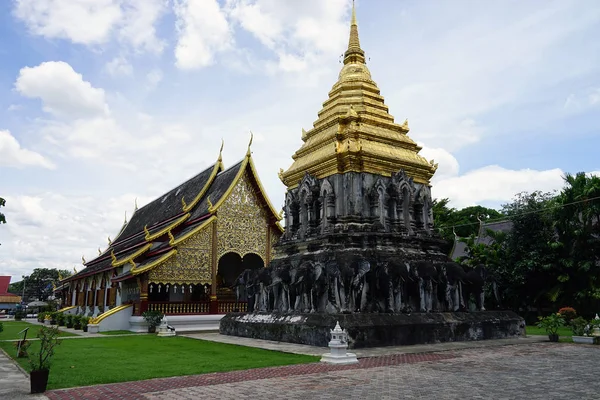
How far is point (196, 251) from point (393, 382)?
12369mm

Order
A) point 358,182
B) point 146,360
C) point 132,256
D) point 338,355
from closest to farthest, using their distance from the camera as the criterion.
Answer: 1. point 338,355
2. point 146,360
3. point 358,182
4. point 132,256

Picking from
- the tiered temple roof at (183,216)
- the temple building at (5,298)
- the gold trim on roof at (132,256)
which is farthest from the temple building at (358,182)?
the temple building at (5,298)

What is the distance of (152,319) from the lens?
1535cm

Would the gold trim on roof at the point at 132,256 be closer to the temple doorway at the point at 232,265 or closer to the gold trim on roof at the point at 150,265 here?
the gold trim on roof at the point at 150,265

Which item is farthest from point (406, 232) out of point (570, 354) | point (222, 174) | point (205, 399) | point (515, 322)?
point (222, 174)

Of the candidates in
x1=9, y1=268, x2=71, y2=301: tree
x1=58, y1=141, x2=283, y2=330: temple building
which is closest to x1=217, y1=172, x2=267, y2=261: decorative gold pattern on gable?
x1=58, y1=141, x2=283, y2=330: temple building

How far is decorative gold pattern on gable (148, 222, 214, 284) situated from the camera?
1633 cm

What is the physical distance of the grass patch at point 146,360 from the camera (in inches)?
260

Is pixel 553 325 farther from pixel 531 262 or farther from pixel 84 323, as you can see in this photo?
pixel 84 323

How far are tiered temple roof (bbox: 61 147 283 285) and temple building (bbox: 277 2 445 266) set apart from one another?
4621 millimetres

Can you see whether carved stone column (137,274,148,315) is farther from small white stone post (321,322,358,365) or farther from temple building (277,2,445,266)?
small white stone post (321,322,358,365)

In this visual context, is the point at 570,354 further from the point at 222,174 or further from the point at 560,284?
the point at 222,174

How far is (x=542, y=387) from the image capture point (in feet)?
17.9

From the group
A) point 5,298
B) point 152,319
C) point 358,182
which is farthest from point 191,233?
point 5,298
